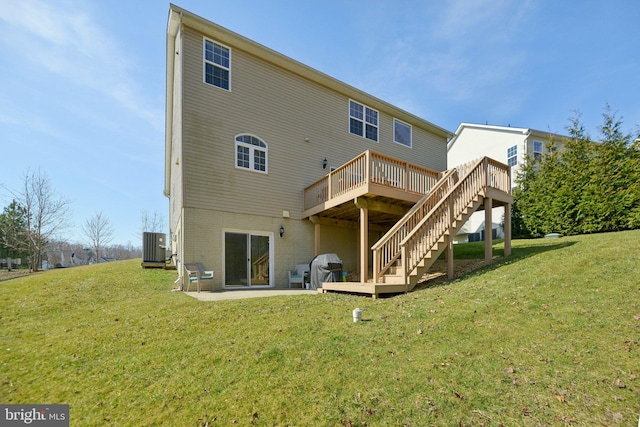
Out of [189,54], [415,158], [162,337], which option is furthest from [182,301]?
[415,158]

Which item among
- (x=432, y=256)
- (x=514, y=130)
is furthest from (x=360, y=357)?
(x=514, y=130)

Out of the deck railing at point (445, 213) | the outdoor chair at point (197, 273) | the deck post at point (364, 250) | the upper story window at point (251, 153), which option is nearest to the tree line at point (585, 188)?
the deck railing at point (445, 213)

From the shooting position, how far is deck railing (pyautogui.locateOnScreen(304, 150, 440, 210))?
8.70 m

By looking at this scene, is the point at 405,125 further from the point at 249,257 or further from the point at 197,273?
the point at 197,273

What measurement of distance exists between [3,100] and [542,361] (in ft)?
50.7

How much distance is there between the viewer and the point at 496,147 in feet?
64.8

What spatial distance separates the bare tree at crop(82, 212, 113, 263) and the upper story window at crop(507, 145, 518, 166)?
117 ft

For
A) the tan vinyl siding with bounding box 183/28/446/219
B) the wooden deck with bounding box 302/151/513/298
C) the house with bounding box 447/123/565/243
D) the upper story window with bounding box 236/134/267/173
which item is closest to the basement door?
the tan vinyl siding with bounding box 183/28/446/219

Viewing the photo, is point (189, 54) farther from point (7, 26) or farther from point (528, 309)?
point (528, 309)

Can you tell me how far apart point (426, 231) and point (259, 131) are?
6.73m

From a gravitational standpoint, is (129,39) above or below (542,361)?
above

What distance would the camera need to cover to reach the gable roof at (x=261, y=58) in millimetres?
9508

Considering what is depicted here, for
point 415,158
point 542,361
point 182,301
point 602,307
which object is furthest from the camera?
point 415,158

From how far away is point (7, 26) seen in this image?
8023 mm
